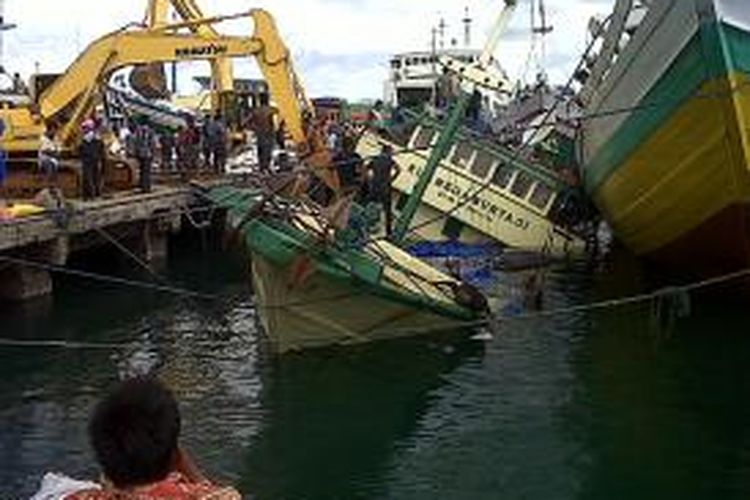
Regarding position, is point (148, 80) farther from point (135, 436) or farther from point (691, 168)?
point (135, 436)

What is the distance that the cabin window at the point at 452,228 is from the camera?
76.9ft

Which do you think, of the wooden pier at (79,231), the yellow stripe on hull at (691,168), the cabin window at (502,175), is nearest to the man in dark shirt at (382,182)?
the cabin window at (502,175)

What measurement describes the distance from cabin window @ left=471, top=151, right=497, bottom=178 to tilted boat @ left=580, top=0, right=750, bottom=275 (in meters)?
4.48

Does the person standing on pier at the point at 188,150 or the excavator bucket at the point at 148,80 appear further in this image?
the excavator bucket at the point at 148,80

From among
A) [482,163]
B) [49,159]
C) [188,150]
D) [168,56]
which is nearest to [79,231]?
[49,159]

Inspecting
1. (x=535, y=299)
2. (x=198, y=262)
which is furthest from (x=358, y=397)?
(x=198, y=262)

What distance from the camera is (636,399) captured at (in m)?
12.8

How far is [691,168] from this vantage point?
14438 millimetres

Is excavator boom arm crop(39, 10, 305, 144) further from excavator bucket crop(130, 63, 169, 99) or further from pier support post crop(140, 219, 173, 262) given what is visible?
excavator bucket crop(130, 63, 169, 99)

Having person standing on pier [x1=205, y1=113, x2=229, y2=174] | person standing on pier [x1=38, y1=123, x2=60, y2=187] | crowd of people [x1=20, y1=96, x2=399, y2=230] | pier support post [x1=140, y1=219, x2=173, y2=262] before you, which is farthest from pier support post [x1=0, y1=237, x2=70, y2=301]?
person standing on pier [x1=205, y1=113, x2=229, y2=174]

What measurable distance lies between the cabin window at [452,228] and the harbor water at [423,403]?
4.98 m

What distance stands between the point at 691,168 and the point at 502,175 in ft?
29.6

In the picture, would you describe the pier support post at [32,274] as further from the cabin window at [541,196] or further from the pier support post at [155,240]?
the cabin window at [541,196]

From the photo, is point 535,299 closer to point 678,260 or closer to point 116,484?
point 678,260
